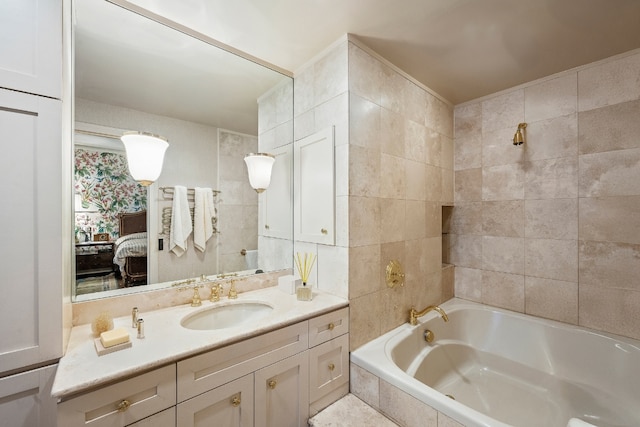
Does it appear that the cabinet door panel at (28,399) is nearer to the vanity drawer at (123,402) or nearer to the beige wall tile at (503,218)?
the vanity drawer at (123,402)

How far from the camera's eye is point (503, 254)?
2.39 m

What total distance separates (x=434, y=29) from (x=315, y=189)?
47.0 inches

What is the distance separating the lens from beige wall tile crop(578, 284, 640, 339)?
5.93ft

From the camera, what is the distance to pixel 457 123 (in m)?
2.66

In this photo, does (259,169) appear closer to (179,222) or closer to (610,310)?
(179,222)

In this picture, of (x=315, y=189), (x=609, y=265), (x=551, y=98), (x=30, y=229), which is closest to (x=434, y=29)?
(x=315, y=189)

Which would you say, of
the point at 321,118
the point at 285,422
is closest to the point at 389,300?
the point at 285,422

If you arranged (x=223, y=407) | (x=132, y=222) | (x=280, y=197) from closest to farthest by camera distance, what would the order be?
(x=223, y=407)
(x=132, y=222)
(x=280, y=197)

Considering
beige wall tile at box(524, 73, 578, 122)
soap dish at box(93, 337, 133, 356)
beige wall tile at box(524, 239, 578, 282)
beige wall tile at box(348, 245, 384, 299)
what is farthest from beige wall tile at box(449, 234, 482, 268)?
soap dish at box(93, 337, 133, 356)

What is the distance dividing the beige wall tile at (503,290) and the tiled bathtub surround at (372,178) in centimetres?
62

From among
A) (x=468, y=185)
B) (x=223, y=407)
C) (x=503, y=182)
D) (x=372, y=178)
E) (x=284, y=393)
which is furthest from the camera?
(x=468, y=185)

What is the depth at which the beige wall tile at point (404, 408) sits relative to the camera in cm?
130

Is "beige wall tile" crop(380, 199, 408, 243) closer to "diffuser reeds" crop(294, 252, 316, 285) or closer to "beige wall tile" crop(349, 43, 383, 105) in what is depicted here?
"diffuser reeds" crop(294, 252, 316, 285)

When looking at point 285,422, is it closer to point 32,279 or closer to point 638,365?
point 32,279
